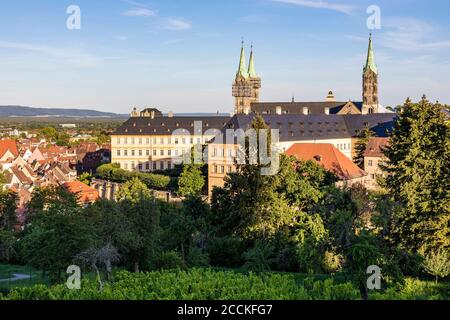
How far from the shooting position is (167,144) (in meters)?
92.8

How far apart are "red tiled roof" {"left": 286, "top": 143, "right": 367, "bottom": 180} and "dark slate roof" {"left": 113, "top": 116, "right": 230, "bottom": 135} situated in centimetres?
3011

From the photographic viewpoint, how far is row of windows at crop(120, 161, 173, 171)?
92.6m

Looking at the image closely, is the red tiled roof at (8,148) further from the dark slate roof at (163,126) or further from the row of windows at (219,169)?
the row of windows at (219,169)

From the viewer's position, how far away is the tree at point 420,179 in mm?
27750

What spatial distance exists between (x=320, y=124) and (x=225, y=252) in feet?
173

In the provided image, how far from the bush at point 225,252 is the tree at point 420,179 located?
834cm

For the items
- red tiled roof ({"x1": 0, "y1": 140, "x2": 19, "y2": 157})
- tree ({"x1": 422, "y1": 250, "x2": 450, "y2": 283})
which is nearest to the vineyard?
tree ({"x1": 422, "y1": 250, "x2": 450, "y2": 283})

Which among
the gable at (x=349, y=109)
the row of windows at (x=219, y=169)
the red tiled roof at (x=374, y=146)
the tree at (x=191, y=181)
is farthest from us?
the gable at (x=349, y=109)

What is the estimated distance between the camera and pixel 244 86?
387 feet

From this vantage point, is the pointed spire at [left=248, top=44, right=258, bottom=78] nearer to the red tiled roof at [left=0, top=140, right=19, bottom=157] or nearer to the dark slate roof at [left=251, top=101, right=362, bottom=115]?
the dark slate roof at [left=251, top=101, right=362, bottom=115]

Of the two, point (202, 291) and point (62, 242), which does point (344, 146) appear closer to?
point (62, 242)

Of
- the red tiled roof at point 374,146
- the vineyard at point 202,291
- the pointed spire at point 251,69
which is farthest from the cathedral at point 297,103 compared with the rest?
the vineyard at point 202,291

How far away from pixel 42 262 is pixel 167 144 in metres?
69.6
